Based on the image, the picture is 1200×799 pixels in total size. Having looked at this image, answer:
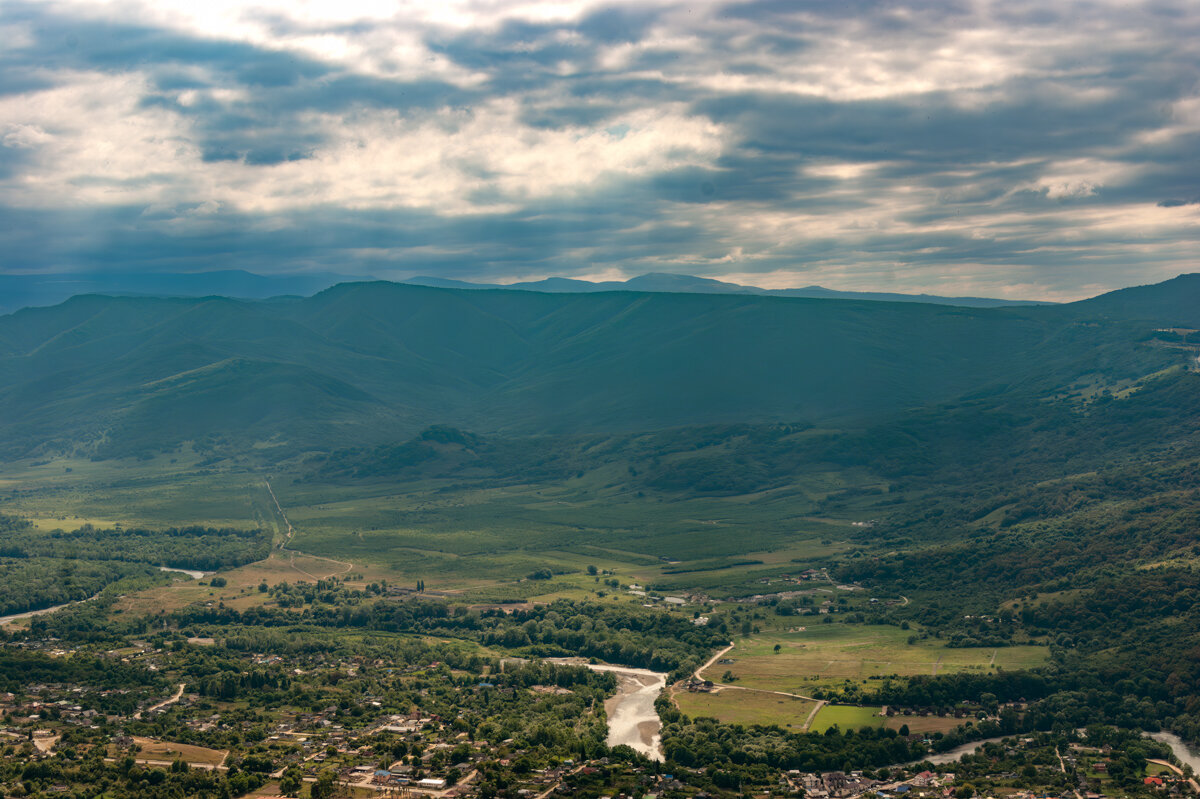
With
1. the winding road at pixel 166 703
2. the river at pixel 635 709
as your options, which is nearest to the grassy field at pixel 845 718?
the river at pixel 635 709

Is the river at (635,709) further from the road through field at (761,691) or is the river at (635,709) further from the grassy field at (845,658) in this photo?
the grassy field at (845,658)

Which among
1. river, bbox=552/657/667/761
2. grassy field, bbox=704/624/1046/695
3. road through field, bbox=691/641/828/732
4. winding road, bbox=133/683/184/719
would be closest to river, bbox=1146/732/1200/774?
grassy field, bbox=704/624/1046/695

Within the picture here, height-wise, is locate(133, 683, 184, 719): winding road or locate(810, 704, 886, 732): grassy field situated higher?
locate(133, 683, 184, 719): winding road

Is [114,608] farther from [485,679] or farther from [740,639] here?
[740,639]

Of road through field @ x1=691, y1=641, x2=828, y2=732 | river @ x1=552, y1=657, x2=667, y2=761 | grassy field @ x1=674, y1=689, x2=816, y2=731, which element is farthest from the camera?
road through field @ x1=691, y1=641, x2=828, y2=732

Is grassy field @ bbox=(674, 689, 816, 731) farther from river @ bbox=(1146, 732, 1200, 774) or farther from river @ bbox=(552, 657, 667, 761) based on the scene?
river @ bbox=(1146, 732, 1200, 774)

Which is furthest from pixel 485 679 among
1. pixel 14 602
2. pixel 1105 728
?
pixel 14 602

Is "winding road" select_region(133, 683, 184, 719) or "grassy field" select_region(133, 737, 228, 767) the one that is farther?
"winding road" select_region(133, 683, 184, 719)

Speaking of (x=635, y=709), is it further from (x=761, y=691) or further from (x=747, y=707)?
(x=761, y=691)
